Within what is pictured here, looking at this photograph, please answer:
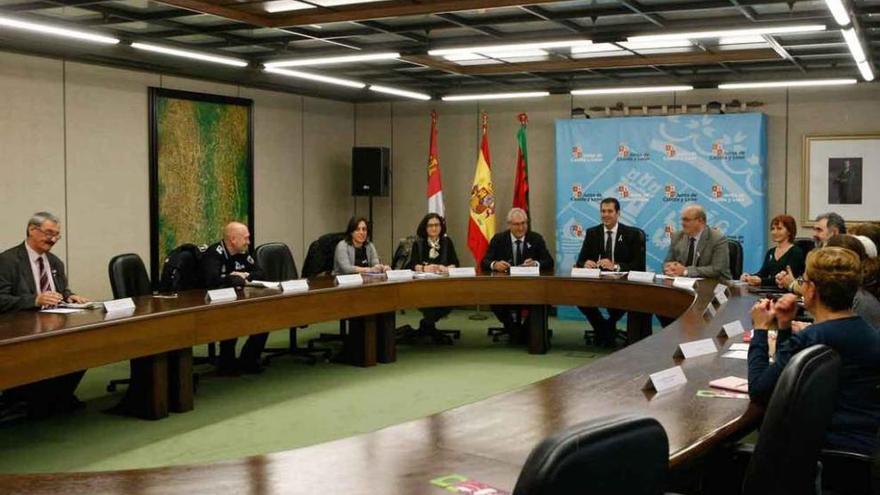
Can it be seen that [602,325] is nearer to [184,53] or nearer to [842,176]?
[842,176]

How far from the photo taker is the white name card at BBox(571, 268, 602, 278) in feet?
24.2

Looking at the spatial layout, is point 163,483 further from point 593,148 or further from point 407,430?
point 593,148

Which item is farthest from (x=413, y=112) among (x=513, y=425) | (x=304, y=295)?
(x=513, y=425)

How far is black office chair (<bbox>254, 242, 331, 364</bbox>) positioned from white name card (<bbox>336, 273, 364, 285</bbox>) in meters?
0.53

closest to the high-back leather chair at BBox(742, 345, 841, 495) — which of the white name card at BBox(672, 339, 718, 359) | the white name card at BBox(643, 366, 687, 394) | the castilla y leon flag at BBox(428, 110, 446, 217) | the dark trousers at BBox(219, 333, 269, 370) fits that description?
the white name card at BBox(643, 366, 687, 394)

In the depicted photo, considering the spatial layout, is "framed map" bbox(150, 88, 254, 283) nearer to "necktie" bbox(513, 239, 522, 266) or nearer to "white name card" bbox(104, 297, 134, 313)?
"necktie" bbox(513, 239, 522, 266)

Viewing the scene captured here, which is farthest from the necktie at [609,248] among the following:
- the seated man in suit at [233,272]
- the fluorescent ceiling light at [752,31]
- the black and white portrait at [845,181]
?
the seated man in suit at [233,272]

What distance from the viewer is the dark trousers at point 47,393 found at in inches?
211

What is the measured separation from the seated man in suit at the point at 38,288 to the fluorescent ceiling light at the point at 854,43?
17.0ft

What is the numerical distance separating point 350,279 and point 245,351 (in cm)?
94

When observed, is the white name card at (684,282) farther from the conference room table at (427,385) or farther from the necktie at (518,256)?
the necktie at (518,256)

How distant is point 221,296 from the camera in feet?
19.0

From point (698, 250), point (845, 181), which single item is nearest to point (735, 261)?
point (698, 250)

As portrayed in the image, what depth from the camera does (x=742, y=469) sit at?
282 centimetres
